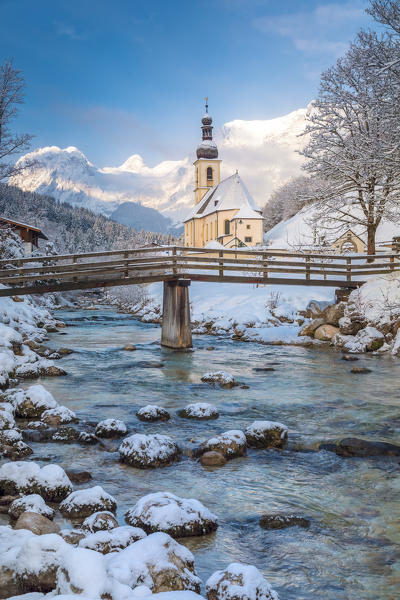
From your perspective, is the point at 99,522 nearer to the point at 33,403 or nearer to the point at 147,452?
the point at 147,452

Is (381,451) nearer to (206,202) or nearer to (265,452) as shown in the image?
(265,452)

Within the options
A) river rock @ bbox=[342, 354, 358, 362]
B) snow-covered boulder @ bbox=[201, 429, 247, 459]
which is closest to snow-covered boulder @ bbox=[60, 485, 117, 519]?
snow-covered boulder @ bbox=[201, 429, 247, 459]

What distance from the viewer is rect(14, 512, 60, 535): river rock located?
4.13 meters

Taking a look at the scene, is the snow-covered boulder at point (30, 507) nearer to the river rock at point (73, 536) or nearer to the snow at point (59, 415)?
the river rock at point (73, 536)

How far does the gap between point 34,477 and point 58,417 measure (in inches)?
114

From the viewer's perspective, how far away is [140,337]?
2194 cm

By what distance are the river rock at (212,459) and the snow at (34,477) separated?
1910 mm

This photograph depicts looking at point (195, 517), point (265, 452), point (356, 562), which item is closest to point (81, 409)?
point (265, 452)

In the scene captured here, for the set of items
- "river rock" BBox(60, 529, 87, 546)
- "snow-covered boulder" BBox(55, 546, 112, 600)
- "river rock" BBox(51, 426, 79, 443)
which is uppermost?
"snow-covered boulder" BBox(55, 546, 112, 600)

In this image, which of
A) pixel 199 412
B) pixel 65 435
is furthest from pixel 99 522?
pixel 199 412

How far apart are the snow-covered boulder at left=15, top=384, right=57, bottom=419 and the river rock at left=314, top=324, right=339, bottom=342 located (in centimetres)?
1249

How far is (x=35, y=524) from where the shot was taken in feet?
13.7

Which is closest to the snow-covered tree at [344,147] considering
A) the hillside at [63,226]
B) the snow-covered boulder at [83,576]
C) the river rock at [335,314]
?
the river rock at [335,314]

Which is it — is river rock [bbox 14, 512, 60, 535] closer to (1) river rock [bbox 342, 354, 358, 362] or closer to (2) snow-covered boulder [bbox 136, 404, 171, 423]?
(2) snow-covered boulder [bbox 136, 404, 171, 423]
